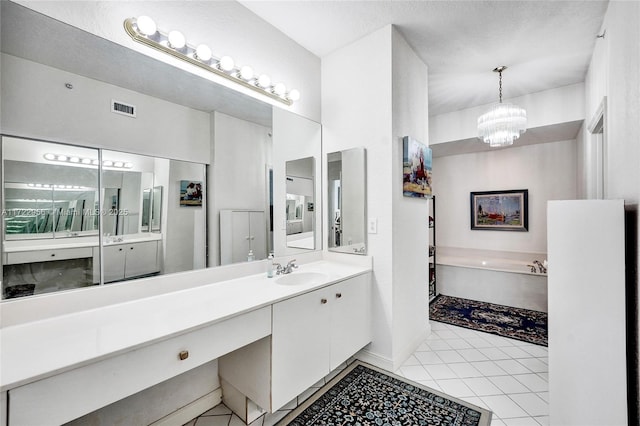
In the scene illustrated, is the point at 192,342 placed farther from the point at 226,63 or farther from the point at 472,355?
the point at 472,355

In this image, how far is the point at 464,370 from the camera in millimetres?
2197

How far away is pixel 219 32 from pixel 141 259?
5.07ft

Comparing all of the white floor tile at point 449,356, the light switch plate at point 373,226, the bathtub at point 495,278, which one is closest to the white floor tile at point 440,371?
the white floor tile at point 449,356

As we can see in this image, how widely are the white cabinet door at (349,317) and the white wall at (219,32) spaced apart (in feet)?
5.09

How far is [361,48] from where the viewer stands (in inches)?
93.2

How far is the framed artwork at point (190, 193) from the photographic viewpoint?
168 centimetres

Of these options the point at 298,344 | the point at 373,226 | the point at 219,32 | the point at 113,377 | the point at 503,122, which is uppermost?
the point at 219,32

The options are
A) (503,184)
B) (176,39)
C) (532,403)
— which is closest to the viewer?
(176,39)

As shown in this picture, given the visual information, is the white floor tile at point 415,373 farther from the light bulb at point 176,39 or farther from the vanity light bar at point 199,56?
the light bulb at point 176,39

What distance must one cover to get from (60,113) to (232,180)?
91 cm

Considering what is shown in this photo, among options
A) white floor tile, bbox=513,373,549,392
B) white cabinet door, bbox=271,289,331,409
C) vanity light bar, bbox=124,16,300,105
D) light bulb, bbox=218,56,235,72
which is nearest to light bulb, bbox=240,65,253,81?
vanity light bar, bbox=124,16,300,105

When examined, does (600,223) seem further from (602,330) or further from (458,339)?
(458,339)

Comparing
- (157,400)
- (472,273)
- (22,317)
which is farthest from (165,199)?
(472,273)

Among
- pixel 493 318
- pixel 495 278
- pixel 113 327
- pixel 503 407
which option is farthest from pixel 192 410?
pixel 495 278
